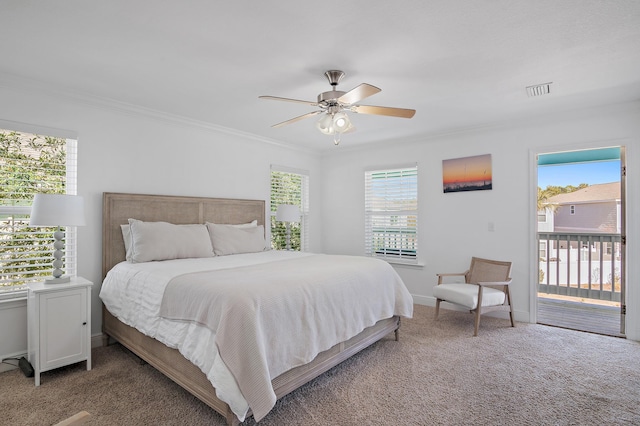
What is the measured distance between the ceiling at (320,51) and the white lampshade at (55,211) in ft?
3.47

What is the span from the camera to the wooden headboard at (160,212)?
3359mm

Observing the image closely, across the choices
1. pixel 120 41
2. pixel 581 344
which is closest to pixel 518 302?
pixel 581 344

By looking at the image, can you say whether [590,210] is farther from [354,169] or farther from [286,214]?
[286,214]

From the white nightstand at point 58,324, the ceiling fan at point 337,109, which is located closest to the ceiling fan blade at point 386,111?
the ceiling fan at point 337,109

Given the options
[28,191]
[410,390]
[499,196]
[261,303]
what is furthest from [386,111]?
[28,191]

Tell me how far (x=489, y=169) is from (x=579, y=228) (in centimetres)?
233

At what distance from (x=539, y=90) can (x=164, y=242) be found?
3.89m

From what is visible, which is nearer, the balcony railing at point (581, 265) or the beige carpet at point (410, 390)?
the beige carpet at point (410, 390)

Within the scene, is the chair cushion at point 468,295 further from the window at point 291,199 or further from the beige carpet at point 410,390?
the window at point 291,199

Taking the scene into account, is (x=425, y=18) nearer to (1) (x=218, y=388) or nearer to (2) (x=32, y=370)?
(1) (x=218, y=388)

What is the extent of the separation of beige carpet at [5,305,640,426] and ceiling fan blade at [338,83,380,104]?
7.10ft

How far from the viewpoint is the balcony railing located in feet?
15.9

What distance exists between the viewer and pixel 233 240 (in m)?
3.95

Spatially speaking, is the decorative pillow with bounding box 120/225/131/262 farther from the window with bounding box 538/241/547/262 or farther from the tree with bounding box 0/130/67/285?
the window with bounding box 538/241/547/262
